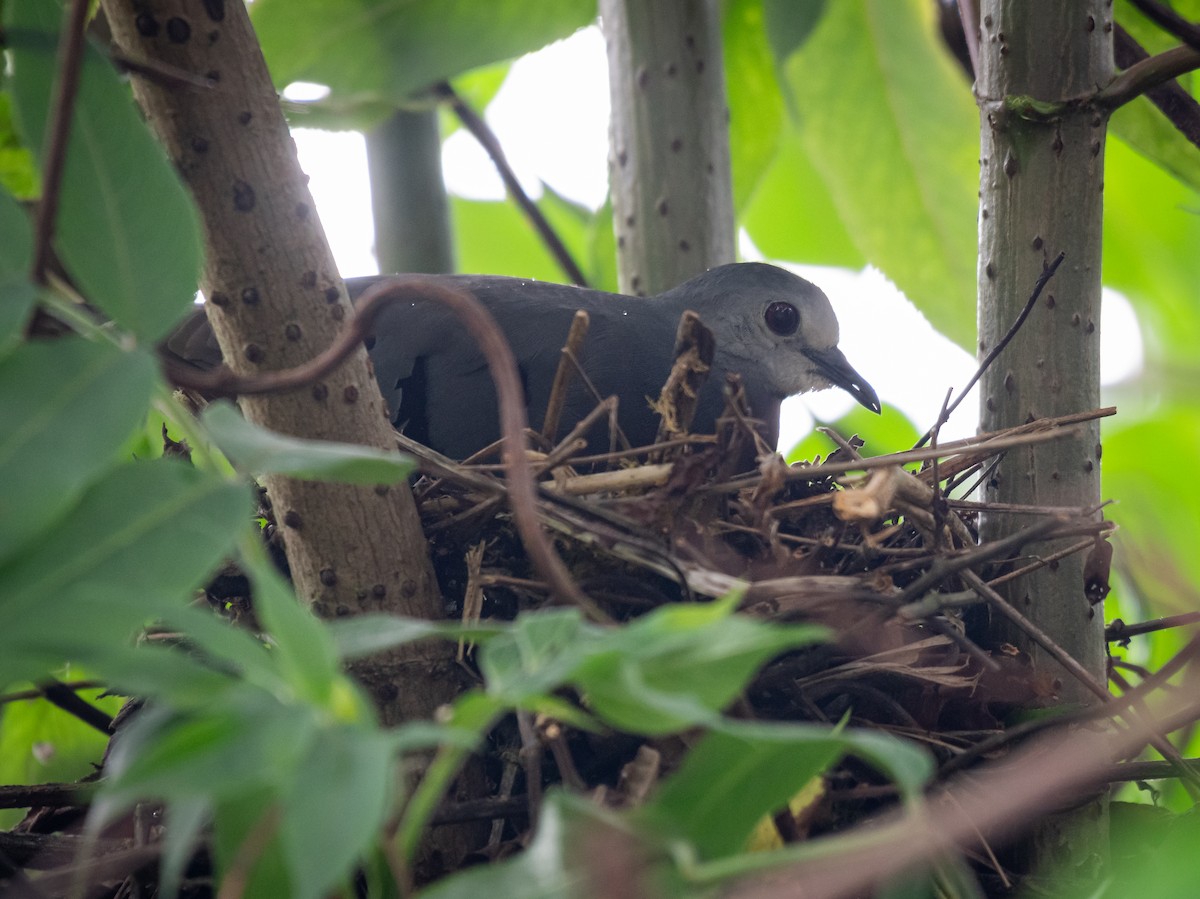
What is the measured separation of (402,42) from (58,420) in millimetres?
2147

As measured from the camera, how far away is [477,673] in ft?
5.61

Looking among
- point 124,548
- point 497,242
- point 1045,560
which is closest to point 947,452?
point 1045,560

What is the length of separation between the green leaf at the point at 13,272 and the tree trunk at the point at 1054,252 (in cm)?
153

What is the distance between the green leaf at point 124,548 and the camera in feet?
2.67

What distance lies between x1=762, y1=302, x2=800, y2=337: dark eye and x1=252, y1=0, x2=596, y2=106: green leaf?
2.91 feet

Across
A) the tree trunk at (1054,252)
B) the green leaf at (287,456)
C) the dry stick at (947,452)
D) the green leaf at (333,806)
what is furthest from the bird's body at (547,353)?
the green leaf at (333,806)

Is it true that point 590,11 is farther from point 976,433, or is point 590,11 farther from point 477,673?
point 477,673

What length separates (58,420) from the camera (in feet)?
2.82

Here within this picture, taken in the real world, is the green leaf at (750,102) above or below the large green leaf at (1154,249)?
above

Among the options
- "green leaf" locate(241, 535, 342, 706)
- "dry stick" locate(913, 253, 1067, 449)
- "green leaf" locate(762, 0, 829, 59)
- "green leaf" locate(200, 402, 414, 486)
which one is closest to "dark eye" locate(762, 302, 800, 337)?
"green leaf" locate(762, 0, 829, 59)

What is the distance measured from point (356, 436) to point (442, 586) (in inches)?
18.6

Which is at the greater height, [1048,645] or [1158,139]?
[1158,139]

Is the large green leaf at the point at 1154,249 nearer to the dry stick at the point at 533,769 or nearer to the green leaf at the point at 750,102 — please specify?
the green leaf at the point at 750,102

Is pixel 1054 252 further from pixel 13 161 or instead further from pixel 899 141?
pixel 13 161
